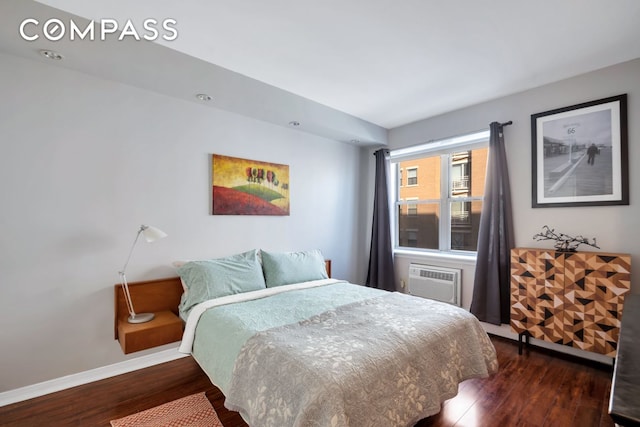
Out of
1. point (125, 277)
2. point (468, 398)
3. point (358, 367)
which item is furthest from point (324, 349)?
point (125, 277)

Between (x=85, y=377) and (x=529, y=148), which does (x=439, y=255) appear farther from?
(x=85, y=377)

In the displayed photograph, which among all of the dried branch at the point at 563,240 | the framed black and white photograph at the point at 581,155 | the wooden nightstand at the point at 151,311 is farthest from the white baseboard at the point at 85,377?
the framed black and white photograph at the point at 581,155

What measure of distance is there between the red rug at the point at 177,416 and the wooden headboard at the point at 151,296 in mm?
790

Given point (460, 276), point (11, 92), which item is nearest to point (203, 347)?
point (11, 92)

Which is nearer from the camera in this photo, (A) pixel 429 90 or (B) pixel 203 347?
(B) pixel 203 347

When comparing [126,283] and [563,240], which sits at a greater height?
[563,240]

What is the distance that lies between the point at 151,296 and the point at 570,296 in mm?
3599

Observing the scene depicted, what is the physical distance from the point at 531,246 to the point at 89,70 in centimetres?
421

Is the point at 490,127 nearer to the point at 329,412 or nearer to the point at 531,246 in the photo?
the point at 531,246

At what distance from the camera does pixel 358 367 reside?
1.37 m

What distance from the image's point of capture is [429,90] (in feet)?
9.70

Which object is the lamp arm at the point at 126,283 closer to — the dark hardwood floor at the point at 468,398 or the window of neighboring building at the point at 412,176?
the dark hardwood floor at the point at 468,398

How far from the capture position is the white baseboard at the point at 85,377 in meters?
2.01

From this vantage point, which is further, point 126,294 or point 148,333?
point 126,294
